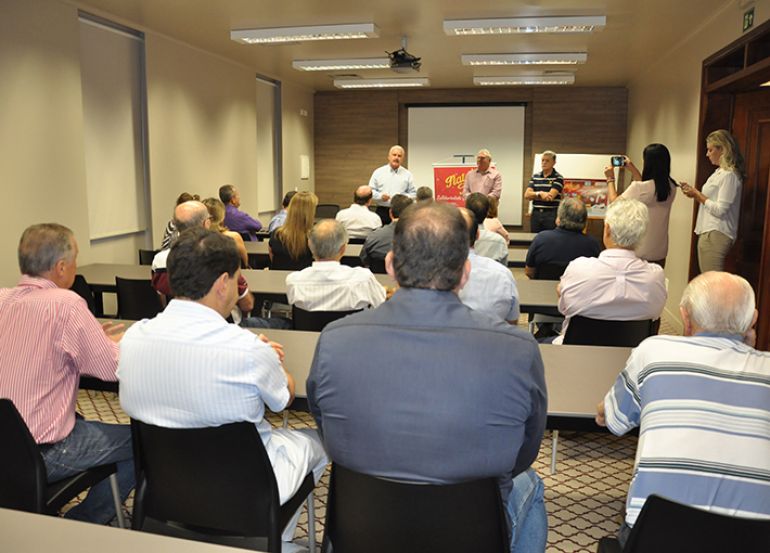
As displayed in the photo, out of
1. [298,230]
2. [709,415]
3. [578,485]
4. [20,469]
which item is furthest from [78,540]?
[298,230]

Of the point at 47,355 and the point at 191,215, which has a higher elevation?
the point at 191,215

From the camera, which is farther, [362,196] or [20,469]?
[362,196]

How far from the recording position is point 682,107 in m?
7.53

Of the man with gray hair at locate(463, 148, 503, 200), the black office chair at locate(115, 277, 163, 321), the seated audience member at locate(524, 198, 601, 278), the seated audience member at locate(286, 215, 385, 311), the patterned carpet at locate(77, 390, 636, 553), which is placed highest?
the man with gray hair at locate(463, 148, 503, 200)

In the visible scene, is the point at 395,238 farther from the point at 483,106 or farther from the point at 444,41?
the point at 483,106

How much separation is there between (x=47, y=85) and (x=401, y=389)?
214 inches

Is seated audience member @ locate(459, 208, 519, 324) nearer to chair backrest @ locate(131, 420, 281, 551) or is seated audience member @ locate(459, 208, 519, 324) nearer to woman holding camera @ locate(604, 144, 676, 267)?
chair backrest @ locate(131, 420, 281, 551)

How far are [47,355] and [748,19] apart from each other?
5.44 metres

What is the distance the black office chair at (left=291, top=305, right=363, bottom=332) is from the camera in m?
3.31

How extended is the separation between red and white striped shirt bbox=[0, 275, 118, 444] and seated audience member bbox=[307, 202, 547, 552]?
1002mm

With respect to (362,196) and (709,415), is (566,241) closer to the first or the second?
(362,196)

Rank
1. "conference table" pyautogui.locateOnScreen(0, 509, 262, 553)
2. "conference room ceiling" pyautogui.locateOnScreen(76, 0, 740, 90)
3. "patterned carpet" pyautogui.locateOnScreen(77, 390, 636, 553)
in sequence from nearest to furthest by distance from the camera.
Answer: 1. "conference table" pyautogui.locateOnScreen(0, 509, 262, 553)
2. "patterned carpet" pyautogui.locateOnScreen(77, 390, 636, 553)
3. "conference room ceiling" pyautogui.locateOnScreen(76, 0, 740, 90)

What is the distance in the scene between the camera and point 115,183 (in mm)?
7109

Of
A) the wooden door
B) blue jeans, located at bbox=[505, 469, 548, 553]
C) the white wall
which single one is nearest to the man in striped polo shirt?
the white wall
